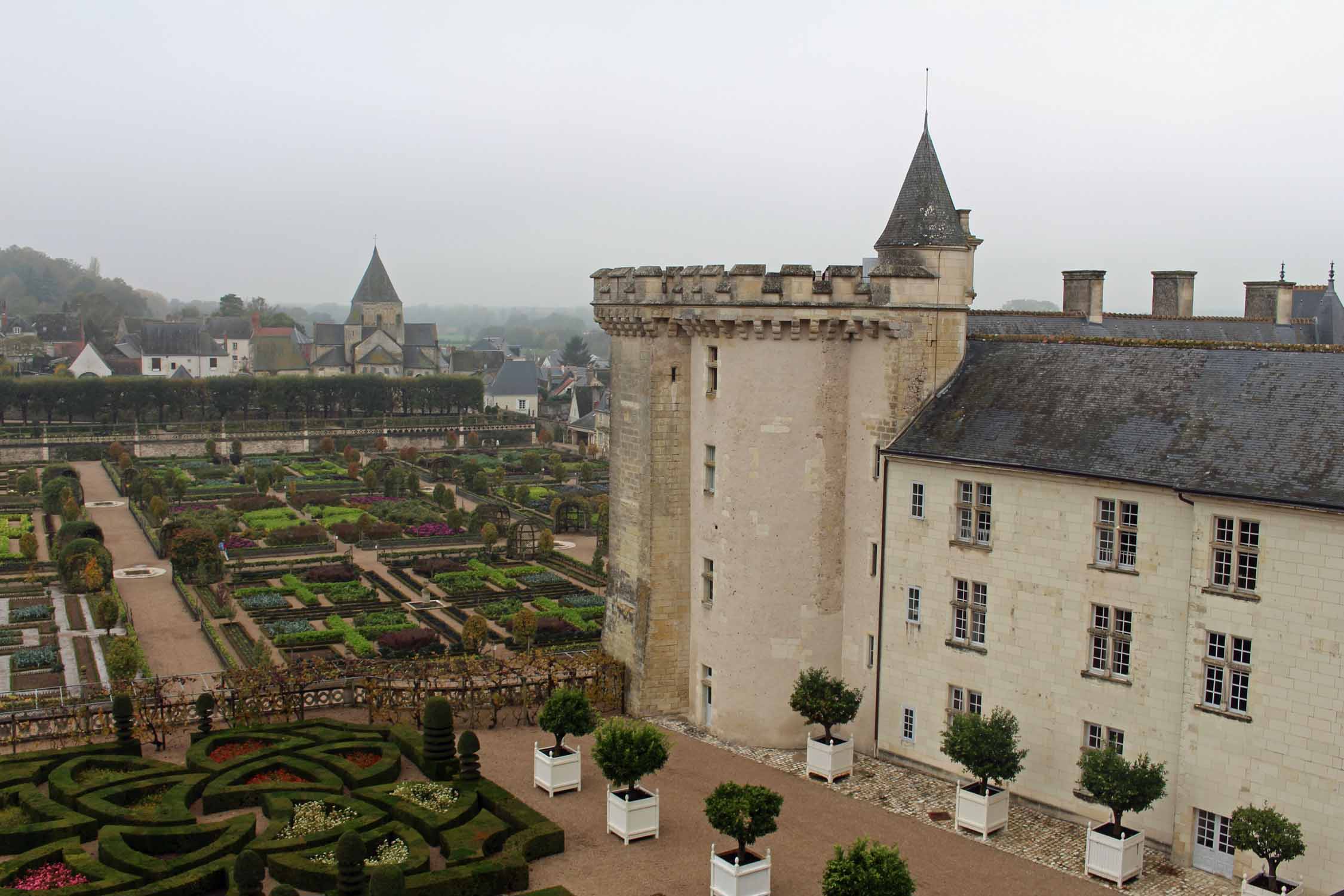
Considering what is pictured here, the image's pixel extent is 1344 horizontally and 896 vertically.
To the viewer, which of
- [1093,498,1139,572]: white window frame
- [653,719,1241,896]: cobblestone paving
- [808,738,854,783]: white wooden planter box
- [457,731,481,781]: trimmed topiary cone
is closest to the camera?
[653,719,1241,896]: cobblestone paving

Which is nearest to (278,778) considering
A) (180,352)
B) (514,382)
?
(514,382)

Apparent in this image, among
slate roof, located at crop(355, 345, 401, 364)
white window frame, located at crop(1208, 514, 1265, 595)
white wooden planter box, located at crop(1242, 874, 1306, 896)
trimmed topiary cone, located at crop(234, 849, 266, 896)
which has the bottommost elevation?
white wooden planter box, located at crop(1242, 874, 1306, 896)

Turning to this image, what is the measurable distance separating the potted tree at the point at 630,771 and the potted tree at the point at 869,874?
524 cm

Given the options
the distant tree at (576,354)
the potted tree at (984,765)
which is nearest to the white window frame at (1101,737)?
the potted tree at (984,765)

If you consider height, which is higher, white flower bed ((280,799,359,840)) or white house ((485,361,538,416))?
white house ((485,361,538,416))

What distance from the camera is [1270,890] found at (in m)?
19.6

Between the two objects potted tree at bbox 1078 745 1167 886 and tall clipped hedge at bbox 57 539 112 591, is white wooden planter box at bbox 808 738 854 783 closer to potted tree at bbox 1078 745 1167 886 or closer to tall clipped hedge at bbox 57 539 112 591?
potted tree at bbox 1078 745 1167 886

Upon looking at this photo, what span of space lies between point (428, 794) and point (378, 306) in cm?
12095

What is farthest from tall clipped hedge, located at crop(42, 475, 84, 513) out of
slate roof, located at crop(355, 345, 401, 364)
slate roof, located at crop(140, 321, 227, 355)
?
slate roof, located at crop(355, 345, 401, 364)

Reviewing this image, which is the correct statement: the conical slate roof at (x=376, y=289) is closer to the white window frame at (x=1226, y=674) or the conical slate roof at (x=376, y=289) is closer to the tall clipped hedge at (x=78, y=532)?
the tall clipped hedge at (x=78, y=532)

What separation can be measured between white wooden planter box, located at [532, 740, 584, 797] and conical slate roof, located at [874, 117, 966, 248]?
42.8 ft

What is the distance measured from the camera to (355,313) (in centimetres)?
14125

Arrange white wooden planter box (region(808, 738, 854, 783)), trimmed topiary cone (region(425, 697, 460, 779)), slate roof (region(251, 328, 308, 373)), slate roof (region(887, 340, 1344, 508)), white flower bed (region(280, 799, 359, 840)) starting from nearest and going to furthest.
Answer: slate roof (region(887, 340, 1344, 508))
white flower bed (region(280, 799, 359, 840))
trimmed topiary cone (region(425, 697, 460, 779))
white wooden planter box (region(808, 738, 854, 783))
slate roof (region(251, 328, 308, 373))

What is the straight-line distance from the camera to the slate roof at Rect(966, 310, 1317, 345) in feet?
115
